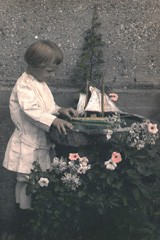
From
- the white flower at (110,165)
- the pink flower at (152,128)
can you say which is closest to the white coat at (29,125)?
the white flower at (110,165)

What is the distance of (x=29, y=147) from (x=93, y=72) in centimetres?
106

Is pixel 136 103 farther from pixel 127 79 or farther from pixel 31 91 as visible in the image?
pixel 31 91

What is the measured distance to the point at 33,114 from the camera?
4398 mm

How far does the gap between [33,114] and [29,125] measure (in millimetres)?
215

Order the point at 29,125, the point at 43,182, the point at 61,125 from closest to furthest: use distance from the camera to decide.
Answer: the point at 61,125, the point at 43,182, the point at 29,125

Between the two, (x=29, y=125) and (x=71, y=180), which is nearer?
(x=71, y=180)

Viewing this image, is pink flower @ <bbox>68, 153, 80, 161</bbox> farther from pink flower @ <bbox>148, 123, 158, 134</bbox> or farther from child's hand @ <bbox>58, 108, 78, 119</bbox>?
pink flower @ <bbox>148, 123, 158, 134</bbox>

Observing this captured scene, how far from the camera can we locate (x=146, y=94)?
5352 millimetres

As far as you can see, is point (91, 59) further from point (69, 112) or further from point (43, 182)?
point (43, 182)

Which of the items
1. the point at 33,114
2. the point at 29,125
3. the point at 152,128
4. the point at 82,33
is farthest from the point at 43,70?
the point at 152,128

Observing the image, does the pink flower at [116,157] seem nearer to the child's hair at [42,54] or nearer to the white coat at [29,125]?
the white coat at [29,125]

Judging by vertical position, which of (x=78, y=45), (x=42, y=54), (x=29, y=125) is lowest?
(x=29, y=125)

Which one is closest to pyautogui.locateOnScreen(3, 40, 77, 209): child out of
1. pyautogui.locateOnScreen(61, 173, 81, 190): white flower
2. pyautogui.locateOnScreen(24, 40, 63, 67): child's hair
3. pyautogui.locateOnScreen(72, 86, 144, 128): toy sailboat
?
pyautogui.locateOnScreen(24, 40, 63, 67): child's hair

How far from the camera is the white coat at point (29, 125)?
14.5ft
